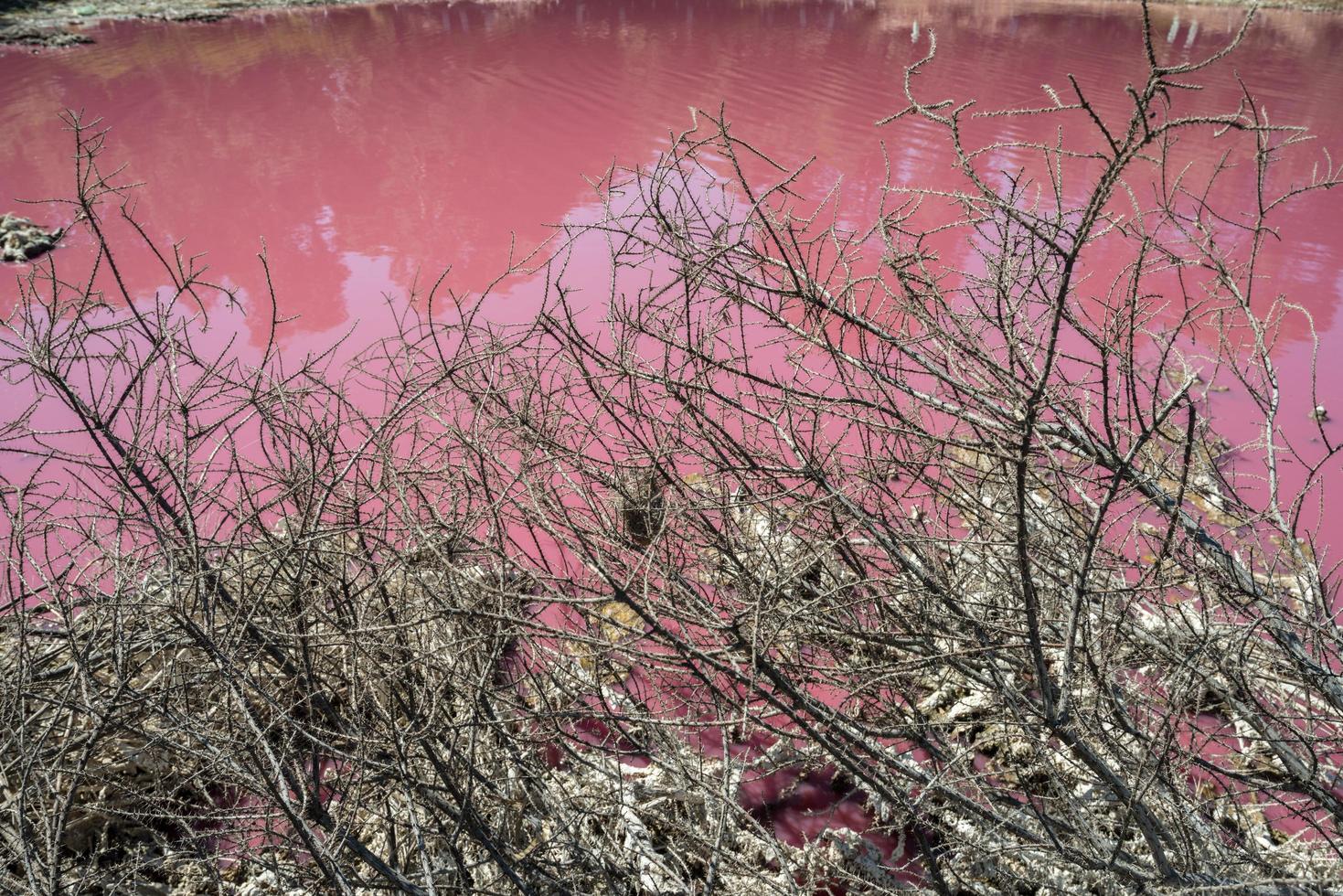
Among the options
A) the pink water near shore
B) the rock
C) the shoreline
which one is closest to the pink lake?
the pink water near shore

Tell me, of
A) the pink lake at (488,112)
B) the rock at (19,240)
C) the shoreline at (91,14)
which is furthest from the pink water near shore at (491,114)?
the shoreline at (91,14)

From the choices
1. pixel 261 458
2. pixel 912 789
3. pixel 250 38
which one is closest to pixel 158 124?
pixel 250 38

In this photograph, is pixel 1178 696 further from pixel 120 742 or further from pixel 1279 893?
pixel 120 742

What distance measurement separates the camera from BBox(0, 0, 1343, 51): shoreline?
1372 centimetres

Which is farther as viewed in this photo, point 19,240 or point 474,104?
point 474,104

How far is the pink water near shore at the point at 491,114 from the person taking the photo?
6.46 meters

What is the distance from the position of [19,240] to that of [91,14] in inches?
486

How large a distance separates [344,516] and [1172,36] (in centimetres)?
1974

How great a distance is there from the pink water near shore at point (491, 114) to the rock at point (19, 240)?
22 centimetres

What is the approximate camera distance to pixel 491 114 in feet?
33.2

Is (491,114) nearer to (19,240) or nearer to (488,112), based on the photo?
(488,112)

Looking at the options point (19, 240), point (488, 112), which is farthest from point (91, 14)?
point (19, 240)

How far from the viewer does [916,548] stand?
7.10ft

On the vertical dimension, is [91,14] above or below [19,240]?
above
